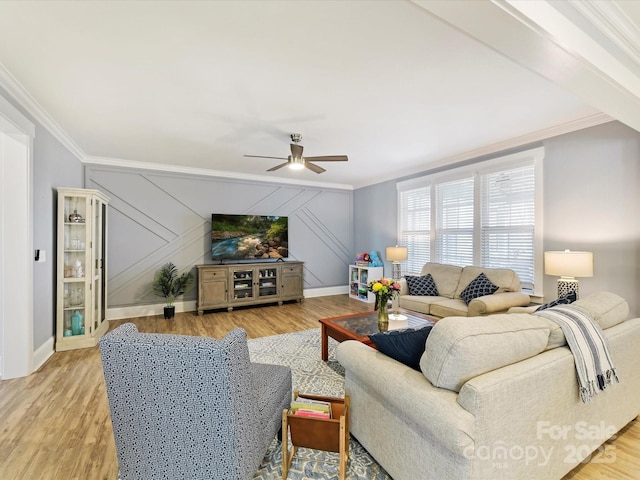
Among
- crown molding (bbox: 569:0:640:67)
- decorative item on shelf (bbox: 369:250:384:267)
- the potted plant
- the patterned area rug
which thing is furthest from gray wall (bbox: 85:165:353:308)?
crown molding (bbox: 569:0:640:67)

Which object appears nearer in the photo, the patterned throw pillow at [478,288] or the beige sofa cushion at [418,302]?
the patterned throw pillow at [478,288]

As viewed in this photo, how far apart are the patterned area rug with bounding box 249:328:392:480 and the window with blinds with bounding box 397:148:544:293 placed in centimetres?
255

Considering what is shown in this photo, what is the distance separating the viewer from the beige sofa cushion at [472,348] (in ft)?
4.06

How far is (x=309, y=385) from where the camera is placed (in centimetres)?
262

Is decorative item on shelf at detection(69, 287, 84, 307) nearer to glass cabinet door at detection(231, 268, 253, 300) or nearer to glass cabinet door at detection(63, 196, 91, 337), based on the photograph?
glass cabinet door at detection(63, 196, 91, 337)

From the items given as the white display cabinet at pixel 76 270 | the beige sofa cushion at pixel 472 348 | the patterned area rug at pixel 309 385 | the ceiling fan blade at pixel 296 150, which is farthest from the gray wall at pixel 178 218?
the beige sofa cushion at pixel 472 348

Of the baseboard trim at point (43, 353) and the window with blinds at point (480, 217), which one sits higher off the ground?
the window with blinds at point (480, 217)

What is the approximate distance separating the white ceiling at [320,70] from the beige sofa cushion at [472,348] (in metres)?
1.30

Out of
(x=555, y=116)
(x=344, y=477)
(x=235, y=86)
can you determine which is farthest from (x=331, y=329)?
(x=555, y=116)

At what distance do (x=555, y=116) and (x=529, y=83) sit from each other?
3.33 ft

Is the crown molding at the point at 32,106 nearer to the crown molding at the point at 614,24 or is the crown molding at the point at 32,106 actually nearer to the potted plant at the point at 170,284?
the potted plant at the point at 170,284

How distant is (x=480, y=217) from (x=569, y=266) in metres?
1.57

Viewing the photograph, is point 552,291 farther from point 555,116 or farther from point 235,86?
point 235,86

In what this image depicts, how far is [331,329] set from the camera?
121 inches
